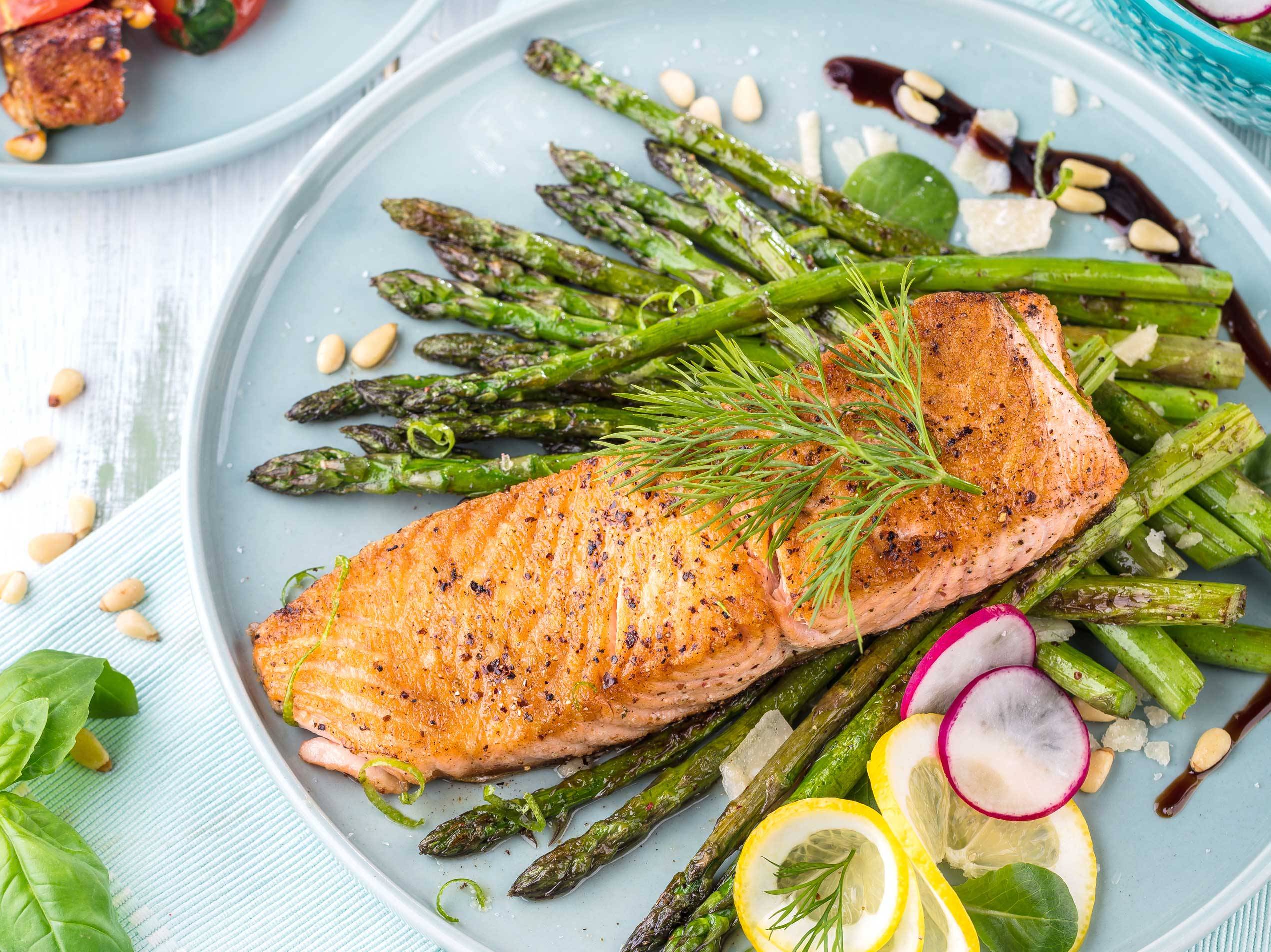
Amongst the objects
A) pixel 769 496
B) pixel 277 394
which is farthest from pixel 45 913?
pixel 769 496

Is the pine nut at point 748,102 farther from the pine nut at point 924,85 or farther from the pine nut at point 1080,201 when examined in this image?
the pine nut at point 1080,201

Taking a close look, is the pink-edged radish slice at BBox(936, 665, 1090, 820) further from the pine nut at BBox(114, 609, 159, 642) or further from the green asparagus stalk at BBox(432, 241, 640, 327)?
the pine nut at BBox(114, 609, 159, 642)

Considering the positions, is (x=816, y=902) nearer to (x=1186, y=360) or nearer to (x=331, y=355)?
(x=1186, y=360)

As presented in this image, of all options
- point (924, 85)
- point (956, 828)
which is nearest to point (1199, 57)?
point (924, 85)

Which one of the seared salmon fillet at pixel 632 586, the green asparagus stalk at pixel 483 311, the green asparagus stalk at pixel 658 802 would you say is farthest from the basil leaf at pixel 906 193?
the green asparagus stalk at pixel 658 802

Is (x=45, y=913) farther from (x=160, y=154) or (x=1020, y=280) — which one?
(x=1020, y=280)

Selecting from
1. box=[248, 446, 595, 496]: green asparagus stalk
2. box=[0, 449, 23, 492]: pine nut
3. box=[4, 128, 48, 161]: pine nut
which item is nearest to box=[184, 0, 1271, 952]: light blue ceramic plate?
box=[248, 446, 595, 496]: green asparagus stalk

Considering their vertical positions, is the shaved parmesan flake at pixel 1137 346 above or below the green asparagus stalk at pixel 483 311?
above
